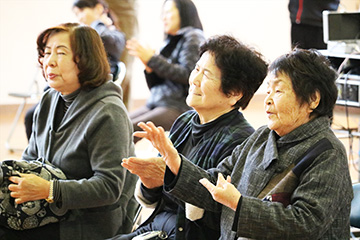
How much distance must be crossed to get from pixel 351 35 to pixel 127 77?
160cm

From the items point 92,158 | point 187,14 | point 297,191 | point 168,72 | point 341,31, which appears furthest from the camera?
point 341,31

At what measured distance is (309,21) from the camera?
4762 millimetres

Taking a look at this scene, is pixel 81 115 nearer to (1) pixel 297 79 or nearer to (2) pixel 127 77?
(1) pixel 297 79

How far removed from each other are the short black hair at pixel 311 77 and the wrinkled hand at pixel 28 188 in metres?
0.92

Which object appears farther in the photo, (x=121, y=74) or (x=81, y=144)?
(x=121, y=74)

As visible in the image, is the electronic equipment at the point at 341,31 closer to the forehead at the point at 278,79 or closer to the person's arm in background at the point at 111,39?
the person's arm in background at the point at 111,39

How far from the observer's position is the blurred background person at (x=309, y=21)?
4.75m

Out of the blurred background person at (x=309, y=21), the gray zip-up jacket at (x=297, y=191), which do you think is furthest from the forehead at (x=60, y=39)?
the blurred background person at (x=309, y=21)

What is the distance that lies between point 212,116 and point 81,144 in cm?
49

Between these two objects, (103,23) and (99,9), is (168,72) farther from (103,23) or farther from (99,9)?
(99,9)

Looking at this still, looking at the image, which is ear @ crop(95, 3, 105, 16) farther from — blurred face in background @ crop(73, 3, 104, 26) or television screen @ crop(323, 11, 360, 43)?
television screen @ crop(323, 11, 360, 43)

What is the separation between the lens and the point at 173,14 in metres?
3.79

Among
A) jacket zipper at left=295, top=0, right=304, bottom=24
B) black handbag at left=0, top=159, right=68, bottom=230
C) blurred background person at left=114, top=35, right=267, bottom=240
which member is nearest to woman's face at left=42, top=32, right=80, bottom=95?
black handbag at left=0, top=159, right=68, bottom=230

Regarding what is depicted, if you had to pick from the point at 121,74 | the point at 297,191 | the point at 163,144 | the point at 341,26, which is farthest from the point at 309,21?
the point at 297,191
